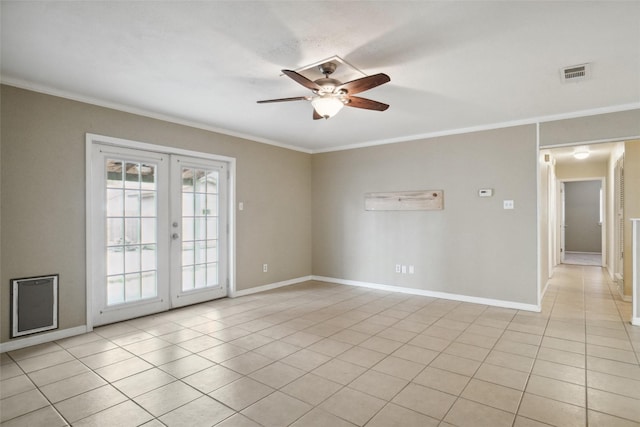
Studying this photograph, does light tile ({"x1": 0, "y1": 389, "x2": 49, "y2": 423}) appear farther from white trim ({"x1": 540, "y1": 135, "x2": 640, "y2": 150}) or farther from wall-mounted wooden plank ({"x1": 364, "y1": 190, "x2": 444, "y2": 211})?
white trim ({"x1": 540, "y1": 135, "x2": 640, "y2": 150})

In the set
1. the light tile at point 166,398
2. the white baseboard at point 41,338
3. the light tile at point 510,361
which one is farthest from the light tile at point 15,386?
the light tile at point 510,361

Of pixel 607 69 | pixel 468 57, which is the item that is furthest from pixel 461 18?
pixel 607 69

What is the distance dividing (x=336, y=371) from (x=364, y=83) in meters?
2.34

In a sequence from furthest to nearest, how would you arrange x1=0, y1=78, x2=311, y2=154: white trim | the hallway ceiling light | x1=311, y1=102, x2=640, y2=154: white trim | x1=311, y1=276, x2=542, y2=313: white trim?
1. the hallway ceiling light
2. x1=311, y1=276, x2=542, y2=313: white trim
3. x1=311, y1=102, x2=640, y2=154: white trim
4. x1=0, y1=78, x2=311, y2=154: white trim

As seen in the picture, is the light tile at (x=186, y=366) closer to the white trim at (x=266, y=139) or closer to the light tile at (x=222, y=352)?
the light tile at (x=222, y=352)

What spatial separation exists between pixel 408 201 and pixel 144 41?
13.9 feet

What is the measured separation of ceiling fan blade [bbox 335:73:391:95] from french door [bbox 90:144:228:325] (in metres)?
2.82

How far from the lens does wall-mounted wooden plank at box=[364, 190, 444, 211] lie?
17.4 feet

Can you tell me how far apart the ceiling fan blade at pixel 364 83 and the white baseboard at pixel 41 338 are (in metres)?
3.67

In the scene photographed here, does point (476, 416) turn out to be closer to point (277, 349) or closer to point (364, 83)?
point (277, 349)

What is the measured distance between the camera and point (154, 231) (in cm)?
441

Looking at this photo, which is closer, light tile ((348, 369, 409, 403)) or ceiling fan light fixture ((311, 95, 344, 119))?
light tile ((348, 369, 409, 403))

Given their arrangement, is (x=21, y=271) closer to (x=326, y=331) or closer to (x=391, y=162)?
(x=326, y=331)

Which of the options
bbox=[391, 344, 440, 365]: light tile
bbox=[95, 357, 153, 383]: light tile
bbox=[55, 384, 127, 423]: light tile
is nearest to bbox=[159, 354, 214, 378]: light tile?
bbox=[95, 357, 153, 383]: light tile
